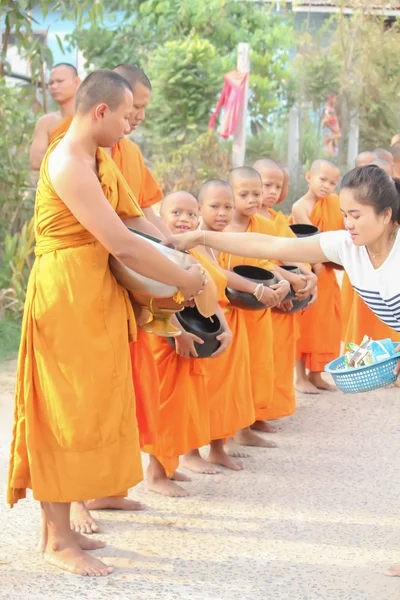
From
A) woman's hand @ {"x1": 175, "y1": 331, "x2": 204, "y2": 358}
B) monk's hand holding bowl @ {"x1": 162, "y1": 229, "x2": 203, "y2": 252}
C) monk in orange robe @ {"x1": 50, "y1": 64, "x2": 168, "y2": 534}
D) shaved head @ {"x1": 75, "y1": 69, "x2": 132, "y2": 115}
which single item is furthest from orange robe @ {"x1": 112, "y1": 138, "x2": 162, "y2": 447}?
shaved head @ {"x1": 75, "y1": 69, "x2": 132, "y2": 115}

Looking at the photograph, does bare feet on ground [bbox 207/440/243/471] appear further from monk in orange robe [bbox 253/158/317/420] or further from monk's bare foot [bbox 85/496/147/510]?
monk's bare foot [bbox 85/496/147/510]

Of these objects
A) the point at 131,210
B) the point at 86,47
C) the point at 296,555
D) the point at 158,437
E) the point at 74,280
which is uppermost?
the point at 86,47

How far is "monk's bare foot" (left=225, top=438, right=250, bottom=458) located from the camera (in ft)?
18.1

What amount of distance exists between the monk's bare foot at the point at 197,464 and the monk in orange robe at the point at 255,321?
0.55 metres

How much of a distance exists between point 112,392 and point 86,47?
45.2 feet

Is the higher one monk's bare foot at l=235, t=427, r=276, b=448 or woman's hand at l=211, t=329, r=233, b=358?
woman's hand at l=211, t=329, r=233, b=358

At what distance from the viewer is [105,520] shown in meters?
4.38

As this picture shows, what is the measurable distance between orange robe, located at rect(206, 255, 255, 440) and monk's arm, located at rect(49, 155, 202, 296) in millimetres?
1446

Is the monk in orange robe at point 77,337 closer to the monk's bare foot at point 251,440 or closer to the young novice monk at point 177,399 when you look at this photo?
the young novice monk at point 177,399

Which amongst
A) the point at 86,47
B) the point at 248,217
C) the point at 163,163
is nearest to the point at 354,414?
the point at 248,217

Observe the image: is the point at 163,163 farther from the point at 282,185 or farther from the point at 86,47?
the point at 282,185

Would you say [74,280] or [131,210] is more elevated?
[131,210]

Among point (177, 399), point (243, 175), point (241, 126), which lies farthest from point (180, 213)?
point (241, 126)

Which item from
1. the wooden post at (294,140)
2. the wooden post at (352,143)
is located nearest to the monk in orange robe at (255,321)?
the wooden post at (294,140)
